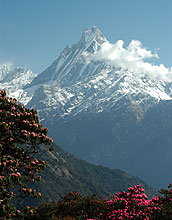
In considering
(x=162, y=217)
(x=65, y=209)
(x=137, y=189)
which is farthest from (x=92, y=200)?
(x=162, y=217)

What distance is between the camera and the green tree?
926 inches

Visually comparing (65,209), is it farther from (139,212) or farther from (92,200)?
(139,212)

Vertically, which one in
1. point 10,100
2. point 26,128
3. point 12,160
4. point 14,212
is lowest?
point 14,212

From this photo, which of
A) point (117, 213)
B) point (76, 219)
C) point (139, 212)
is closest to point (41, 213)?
point (76, 219)

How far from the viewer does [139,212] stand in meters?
28.1

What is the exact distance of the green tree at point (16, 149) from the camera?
23531mm

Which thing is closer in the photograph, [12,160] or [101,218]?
[12,160]

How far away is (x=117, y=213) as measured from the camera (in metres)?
28.0

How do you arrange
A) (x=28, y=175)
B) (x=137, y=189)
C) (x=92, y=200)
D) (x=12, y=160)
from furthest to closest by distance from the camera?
1. (x=92, y=200)
2. (x=137, y=189)
3. (x=28, y=175)
4. (x=12, y=160)

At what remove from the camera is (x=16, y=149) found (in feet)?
83.6

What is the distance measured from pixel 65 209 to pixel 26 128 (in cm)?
1801

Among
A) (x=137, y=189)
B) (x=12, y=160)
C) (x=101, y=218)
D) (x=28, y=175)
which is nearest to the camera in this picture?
(x=12, y=160)

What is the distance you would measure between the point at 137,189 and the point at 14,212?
576 inches

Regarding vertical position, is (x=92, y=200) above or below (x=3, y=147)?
above
